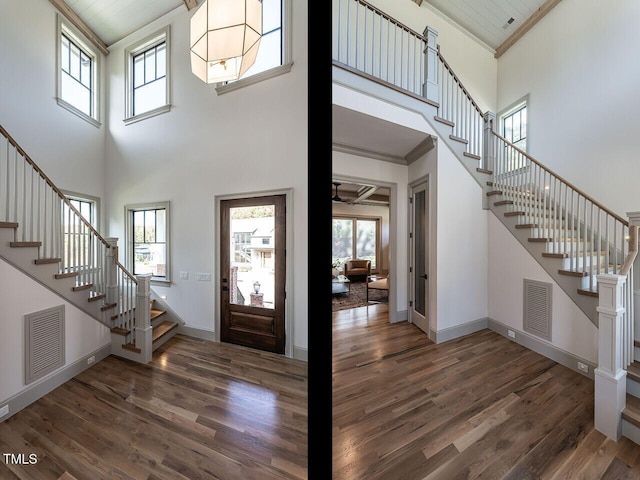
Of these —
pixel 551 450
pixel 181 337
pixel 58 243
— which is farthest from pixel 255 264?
pixel 551 450

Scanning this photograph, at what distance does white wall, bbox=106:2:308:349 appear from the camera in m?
0.58

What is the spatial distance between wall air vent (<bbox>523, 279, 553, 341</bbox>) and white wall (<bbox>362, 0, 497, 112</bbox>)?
1.84 meters

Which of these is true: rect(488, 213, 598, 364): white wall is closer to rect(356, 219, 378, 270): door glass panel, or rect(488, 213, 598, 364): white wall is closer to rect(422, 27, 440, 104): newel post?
rect(422, 27, 440, 104): newel post

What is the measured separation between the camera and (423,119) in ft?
7.11

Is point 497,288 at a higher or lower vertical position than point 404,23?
lower

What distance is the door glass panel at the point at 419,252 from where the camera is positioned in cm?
258

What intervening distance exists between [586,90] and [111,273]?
3132mm

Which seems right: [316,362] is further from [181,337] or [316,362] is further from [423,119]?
[423,119]

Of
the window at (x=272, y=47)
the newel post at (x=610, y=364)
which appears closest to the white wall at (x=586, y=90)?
the newel post at (x=610, y=364)

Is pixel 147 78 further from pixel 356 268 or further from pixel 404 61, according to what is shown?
pixel 356 268

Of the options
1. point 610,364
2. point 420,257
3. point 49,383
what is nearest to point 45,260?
point 49,383

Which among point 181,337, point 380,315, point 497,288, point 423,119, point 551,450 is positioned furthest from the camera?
point 380,315

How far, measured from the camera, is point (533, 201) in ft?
7.61

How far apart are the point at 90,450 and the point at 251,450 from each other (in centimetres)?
30
